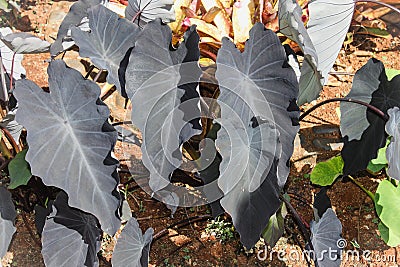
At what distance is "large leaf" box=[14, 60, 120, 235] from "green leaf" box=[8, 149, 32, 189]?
0.90 feet

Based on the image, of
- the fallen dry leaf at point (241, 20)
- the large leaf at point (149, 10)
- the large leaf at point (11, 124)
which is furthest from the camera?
the fallen dry leaf at point (241, 20)

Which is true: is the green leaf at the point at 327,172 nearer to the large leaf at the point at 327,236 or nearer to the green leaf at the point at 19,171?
the large leaf at the point at 327,236

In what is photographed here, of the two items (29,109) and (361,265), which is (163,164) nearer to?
(29,109)

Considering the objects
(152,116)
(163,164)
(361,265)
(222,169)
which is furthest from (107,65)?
(361,265)

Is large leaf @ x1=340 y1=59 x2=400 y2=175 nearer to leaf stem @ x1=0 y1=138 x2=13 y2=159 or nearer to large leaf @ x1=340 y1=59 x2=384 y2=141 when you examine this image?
large leaf @ x1=340 y1=59 x2=384 y2=141

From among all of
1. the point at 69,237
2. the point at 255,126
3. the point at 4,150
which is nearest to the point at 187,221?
the point at 69,237

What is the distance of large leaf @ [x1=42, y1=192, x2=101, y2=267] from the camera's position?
1.77 m

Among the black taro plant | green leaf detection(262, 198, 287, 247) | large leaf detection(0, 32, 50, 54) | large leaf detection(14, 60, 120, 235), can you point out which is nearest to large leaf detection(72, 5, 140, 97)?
the black taro plant

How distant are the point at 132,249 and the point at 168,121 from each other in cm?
40

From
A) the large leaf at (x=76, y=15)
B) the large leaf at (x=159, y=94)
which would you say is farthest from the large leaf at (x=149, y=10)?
the large leaf at (x=159, y=94)

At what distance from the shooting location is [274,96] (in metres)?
1.70

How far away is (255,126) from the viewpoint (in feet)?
5.48

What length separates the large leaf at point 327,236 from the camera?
1753mm

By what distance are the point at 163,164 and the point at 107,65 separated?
33 cm
